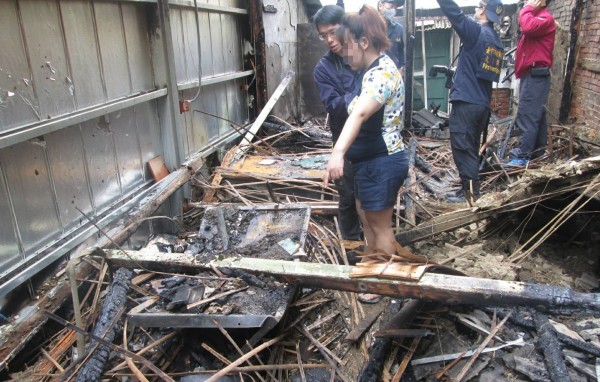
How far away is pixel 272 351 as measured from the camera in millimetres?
2617

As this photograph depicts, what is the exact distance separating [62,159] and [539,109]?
5.77m

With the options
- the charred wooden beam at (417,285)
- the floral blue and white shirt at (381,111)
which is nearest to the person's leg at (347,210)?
the floral blue and white shirt at (381,111)

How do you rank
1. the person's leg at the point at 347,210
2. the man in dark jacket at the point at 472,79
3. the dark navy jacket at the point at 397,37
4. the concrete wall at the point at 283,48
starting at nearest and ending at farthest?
the person's leg at the point at 347,210, the man in dark jacket at the point at 472,79, the dark navy jacket at the point at 397,37, the concrete wall at the point at 283,48

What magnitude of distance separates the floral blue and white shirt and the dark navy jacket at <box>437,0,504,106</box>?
7.15 feet

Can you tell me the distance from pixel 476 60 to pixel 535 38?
1884 millimetres

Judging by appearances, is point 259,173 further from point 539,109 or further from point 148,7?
point 539,109

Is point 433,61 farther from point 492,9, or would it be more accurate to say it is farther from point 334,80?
point 334,80

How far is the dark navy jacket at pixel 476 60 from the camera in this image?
4478 mm

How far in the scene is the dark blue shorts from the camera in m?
2.86

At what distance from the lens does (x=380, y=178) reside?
288cm

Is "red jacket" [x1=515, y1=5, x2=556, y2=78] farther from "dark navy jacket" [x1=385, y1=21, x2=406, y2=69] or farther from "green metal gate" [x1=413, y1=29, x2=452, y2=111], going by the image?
"green metal gate" [x1=413, y1=29, x2=452, y2=111]

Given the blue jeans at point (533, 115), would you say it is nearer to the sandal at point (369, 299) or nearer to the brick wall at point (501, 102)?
the sandal at point (369, 299)

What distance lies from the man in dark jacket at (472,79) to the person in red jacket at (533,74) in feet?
3.96

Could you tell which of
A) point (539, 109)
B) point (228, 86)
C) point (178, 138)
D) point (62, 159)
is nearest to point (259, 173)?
point (178, 138)
